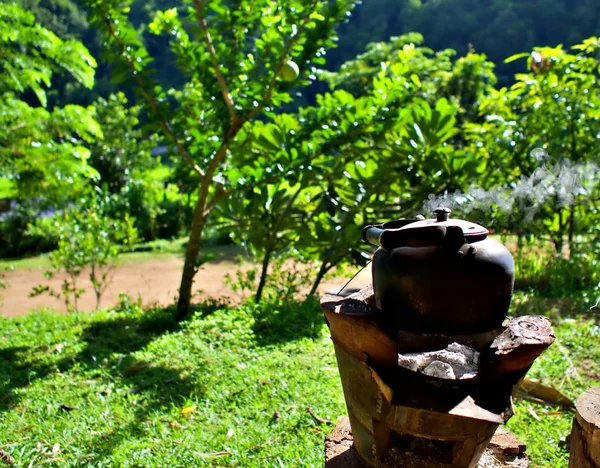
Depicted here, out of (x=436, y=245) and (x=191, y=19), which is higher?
(x=191, y=19)

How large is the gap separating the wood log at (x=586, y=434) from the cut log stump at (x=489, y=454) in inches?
12.3

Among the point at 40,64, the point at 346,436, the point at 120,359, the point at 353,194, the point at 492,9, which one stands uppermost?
the point at 492,9

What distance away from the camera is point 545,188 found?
202 inches

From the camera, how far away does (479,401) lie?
5.43ft

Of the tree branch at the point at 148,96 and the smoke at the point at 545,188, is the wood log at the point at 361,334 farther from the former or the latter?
the smoke at the point at 545,188

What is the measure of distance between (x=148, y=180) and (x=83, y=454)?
10891mm

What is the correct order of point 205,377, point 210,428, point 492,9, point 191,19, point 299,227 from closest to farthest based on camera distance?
1. point 210,428
2. point 205,377
3. point 191,19
4. point 299,227
5. point 492,9

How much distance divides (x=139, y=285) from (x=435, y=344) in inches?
262

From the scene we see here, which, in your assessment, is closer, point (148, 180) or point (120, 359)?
point (120, 359)

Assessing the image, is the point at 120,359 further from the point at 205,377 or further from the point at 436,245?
the point at 436,245

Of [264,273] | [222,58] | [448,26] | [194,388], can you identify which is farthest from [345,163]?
[448,26]

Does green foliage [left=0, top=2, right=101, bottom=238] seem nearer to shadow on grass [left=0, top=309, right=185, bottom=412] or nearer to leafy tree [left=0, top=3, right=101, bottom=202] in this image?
leafy tree [left=0, top=3, right=101, bottom=202]

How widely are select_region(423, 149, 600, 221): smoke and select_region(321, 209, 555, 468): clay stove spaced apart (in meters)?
3.31

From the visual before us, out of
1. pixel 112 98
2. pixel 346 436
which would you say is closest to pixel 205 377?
pixel 346 436
